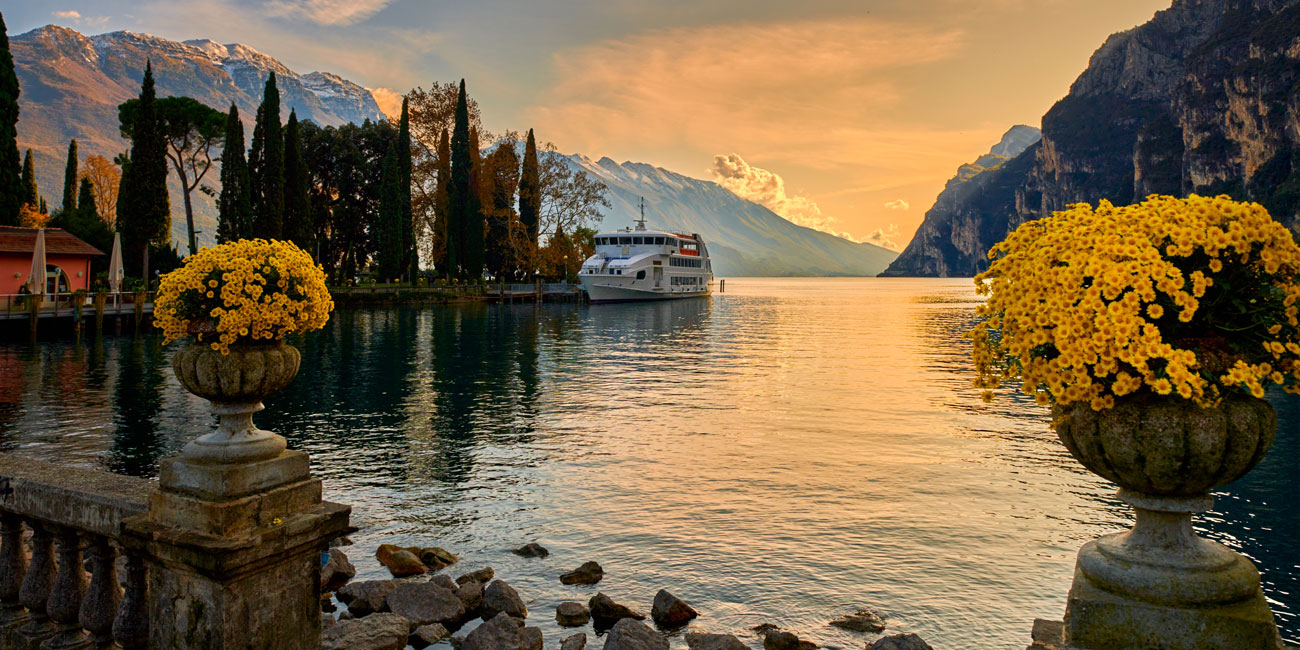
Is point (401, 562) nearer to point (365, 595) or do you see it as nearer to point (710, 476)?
point (365, 595)

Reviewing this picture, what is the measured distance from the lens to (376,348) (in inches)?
1448

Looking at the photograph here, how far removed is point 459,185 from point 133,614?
7778 cm

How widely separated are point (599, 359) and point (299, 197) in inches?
1640

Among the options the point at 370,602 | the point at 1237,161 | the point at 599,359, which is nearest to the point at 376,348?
the point at 599,359

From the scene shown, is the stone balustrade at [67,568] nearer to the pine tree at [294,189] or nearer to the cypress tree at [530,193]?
the pine tree at [294,189]

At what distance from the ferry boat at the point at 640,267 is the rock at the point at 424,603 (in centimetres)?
7349

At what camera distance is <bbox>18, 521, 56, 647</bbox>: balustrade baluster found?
4707mm

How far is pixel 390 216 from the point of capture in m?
71.9

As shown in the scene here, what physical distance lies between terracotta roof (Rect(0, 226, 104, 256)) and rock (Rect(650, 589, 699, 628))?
47.4 m

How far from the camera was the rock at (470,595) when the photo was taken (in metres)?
8.95

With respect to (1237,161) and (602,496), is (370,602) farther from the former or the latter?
(1237,161)

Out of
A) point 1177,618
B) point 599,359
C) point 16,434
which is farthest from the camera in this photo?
point 599,359

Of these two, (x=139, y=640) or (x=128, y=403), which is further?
(x=128, y=403)

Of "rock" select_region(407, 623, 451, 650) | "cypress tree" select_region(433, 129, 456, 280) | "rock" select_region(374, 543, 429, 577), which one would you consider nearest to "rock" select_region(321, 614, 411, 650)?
"rock" select_region(407, 623, 451, 650)
